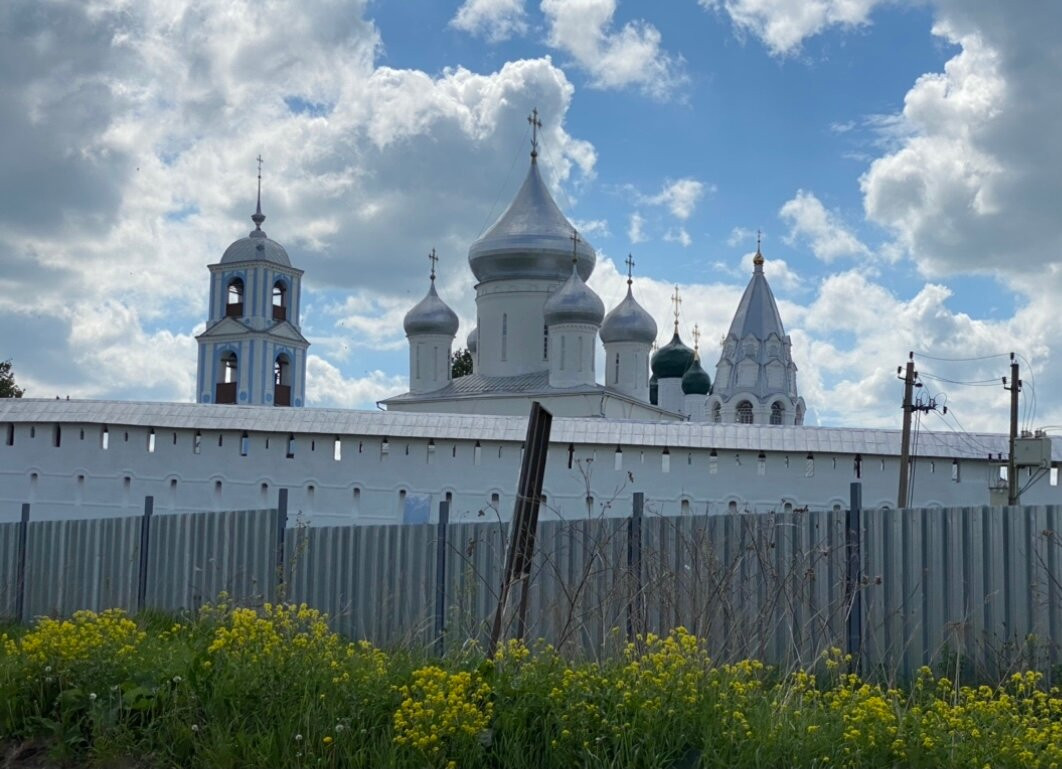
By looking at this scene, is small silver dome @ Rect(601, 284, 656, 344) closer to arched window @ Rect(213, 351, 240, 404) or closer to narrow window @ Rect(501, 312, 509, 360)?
narrow window @ Rect(501, 312, 509, 360)

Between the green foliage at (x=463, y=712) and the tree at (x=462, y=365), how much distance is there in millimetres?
38057

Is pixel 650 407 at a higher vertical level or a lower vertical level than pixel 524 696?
higher

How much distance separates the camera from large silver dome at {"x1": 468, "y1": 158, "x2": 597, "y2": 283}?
3219cm

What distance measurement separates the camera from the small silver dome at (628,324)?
3212 centimetres

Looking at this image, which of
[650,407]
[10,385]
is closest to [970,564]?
[650,407]

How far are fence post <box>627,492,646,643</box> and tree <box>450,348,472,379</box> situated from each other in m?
36.6

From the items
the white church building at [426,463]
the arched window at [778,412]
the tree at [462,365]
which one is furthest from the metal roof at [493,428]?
the tree at [462,365]

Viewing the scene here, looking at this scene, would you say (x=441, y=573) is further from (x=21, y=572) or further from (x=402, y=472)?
(x=402, y=472)

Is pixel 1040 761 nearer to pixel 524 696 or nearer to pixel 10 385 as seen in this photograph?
pixel 524 696

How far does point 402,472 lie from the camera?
17688mm

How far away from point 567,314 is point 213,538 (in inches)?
803

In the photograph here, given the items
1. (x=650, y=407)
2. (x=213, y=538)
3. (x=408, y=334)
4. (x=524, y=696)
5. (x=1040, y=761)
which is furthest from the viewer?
(x=408, y=334)

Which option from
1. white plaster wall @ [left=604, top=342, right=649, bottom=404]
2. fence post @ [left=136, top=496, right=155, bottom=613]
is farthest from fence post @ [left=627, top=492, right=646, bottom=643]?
white plaster wall @ [left=604, top=342, right=649, bottom=404]

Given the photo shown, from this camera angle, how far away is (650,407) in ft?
105
